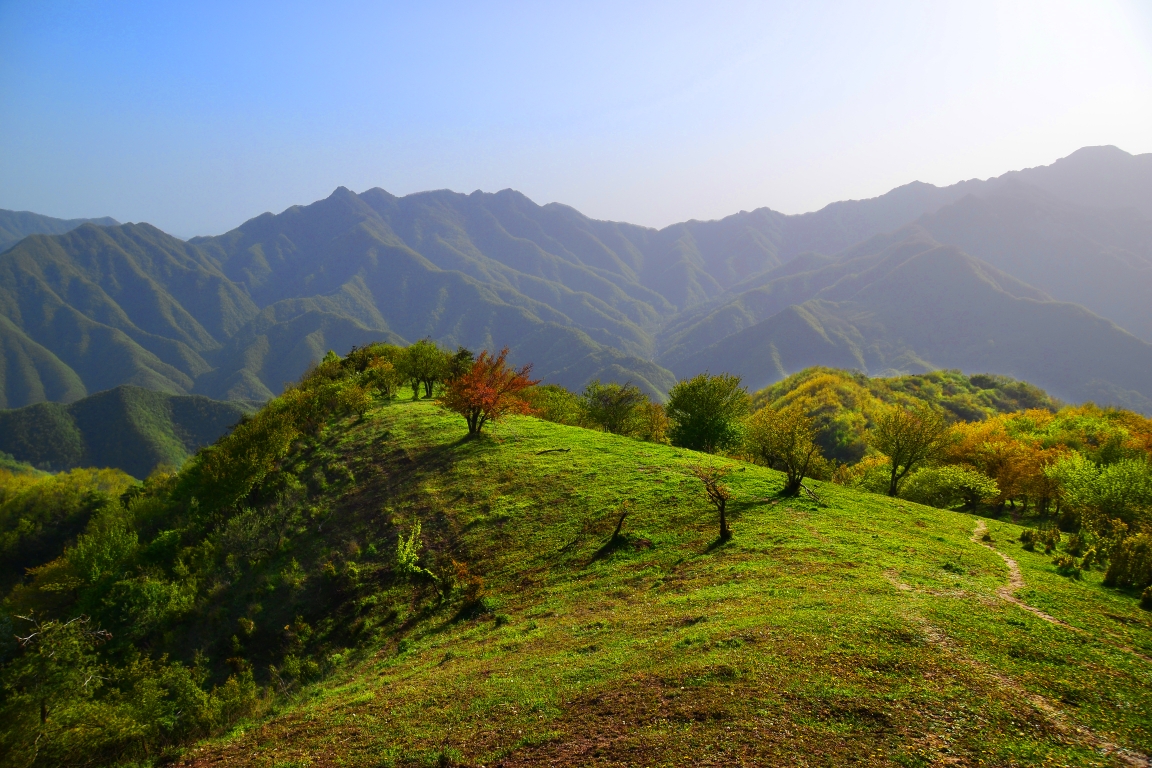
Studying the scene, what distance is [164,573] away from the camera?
3294cm

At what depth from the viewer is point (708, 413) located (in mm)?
49562

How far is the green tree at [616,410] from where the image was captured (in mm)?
63219

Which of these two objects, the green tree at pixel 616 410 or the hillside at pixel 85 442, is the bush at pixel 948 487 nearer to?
the green tree at pixel 616 410

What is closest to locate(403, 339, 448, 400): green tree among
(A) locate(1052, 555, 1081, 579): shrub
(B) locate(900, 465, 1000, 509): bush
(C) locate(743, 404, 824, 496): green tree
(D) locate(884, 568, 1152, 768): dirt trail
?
(C) locate(743, 404, 824, 496): green tree

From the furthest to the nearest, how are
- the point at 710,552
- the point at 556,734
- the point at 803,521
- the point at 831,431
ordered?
1. the point at 831,431
2. the point at 803,521
3. the point at 710,552
4. the point at 556,734

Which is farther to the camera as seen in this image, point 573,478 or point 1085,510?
point 573,478

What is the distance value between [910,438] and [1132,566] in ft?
79.6

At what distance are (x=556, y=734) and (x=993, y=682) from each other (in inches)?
430

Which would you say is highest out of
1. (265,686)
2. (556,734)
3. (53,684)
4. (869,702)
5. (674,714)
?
(869,702)

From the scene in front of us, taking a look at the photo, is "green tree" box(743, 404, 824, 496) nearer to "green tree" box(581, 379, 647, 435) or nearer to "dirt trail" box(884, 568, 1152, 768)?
"dirt trail" box(884, 568, 1152, 768)

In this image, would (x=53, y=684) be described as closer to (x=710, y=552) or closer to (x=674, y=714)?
(x=674, y=714)

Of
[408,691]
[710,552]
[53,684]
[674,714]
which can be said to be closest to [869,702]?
[674,714]

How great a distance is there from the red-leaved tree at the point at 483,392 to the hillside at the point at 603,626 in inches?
146

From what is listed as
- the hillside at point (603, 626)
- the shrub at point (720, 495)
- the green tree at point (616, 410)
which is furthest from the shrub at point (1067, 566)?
the green tree at point (616, 410)
